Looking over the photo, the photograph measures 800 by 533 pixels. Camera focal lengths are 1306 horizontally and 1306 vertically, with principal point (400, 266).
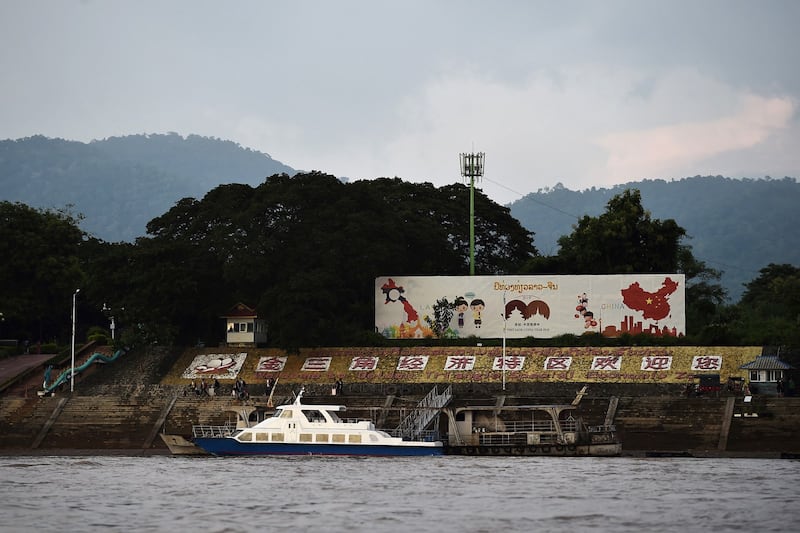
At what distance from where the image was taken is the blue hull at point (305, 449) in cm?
6344

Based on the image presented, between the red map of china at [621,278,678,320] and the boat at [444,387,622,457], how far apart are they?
53.3 ft

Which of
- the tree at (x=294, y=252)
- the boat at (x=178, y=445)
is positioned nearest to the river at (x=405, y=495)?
the boat at (x=178, y=445)

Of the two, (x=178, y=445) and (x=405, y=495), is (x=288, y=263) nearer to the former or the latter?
(x=178, y=445)

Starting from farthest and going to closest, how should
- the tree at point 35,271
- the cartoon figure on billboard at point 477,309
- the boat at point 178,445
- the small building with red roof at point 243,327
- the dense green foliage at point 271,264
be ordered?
the tree at point 35,271 → the small building with red roof at point 243,327 → the cartoon figure on billboard at point 477,309 → the dense green foliage at point 271,264 → the boat at point 178,445

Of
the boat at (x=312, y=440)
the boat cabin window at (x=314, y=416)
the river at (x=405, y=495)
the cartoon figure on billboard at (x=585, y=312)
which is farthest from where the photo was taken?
the cartoon figure on billboard at (x=585, y=312)

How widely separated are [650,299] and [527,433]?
79.2ft

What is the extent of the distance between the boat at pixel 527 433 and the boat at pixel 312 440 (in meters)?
2.76

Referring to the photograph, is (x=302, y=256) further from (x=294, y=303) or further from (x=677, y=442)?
(x=677, y=442)

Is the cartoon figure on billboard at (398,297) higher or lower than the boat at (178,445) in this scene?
higher

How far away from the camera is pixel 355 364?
83.6 meters

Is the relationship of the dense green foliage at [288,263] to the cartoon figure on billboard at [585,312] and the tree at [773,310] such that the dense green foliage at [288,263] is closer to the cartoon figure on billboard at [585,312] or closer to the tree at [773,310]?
the tree at [773,310]

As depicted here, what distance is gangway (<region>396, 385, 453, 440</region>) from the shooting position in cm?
6675

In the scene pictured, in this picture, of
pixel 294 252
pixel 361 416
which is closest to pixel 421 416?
pixel 361 416

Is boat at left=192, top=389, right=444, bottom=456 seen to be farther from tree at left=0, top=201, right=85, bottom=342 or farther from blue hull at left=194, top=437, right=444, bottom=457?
tree at left=0, top=201, right=85, bottom=342
